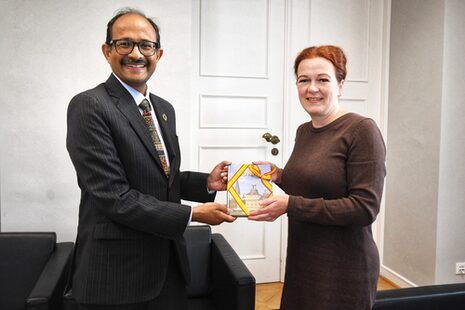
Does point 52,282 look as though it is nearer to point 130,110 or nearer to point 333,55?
point 130,110

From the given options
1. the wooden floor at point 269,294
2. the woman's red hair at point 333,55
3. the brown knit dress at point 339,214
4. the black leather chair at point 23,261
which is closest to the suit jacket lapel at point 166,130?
the brown knit dress at point 339,214

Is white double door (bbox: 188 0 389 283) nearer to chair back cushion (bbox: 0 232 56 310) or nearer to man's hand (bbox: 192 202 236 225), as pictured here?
chair back cushion (bbox: 0 232 56 310)

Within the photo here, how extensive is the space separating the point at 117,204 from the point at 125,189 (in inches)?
2.4

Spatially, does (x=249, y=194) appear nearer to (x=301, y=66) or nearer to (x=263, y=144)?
(x=301, y=66)

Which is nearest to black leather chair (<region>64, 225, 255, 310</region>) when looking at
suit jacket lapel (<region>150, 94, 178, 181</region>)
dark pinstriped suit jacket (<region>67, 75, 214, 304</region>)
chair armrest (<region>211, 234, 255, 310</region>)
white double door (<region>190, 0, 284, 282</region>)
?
chair armrest (<region>211, 234, 255, 310</region>)

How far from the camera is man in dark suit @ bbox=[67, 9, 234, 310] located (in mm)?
1271

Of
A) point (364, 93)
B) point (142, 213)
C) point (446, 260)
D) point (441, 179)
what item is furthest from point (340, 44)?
point (142, 213)

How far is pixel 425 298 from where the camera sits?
183 cm

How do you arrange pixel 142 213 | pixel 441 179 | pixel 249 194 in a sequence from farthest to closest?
pixel 441 179
pixel 249 194
pixel 142 213

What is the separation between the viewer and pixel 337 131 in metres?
1.42

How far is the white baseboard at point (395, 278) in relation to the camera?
122 inches

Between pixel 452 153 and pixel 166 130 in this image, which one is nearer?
pixel 166 130

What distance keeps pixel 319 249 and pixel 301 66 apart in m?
0.70

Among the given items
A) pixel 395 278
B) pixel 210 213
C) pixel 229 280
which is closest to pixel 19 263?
pixel 229 280
